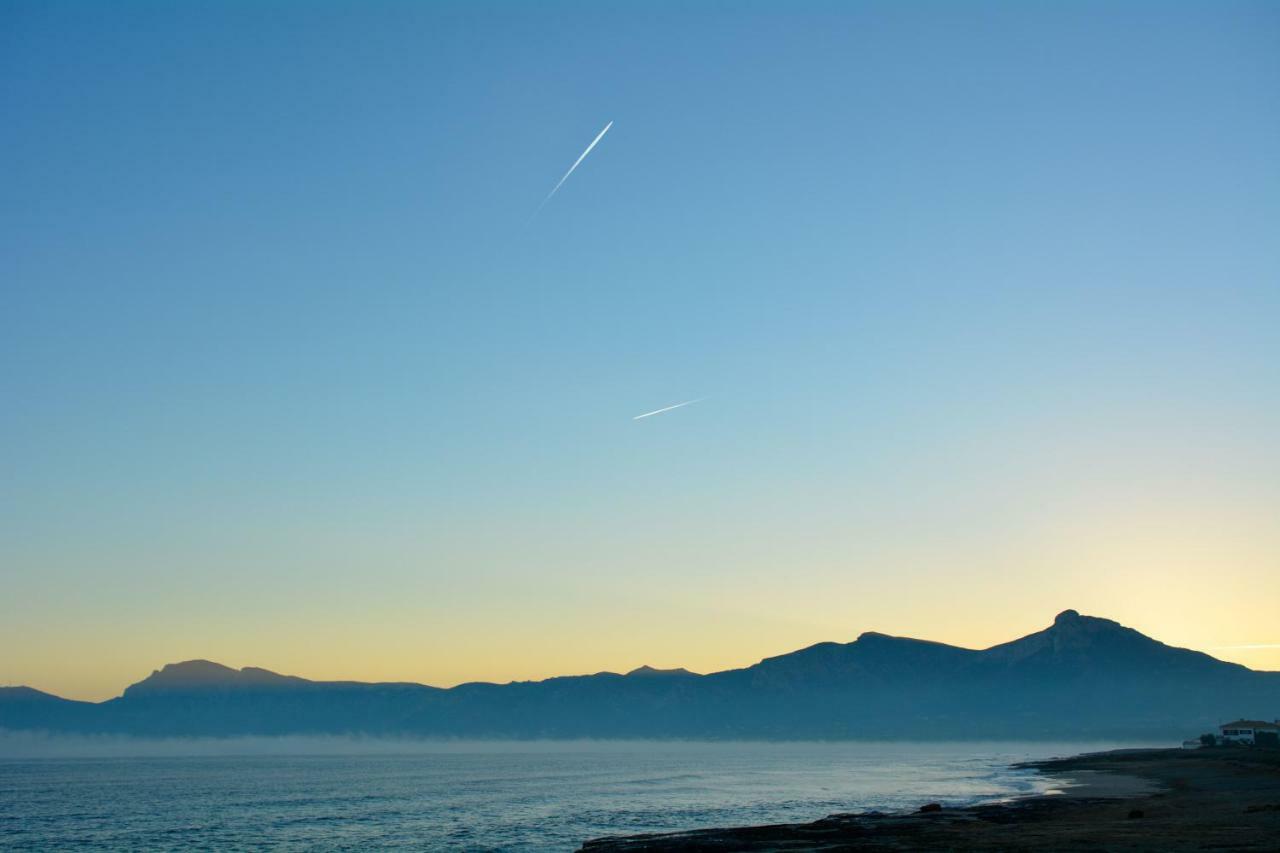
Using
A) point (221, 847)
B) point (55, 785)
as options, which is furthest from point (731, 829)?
point (55, 785)

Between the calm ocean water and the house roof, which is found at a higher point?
the house roof

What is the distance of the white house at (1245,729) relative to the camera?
154 metres

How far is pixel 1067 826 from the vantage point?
5541 cm

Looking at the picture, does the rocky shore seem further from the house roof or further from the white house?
the white house

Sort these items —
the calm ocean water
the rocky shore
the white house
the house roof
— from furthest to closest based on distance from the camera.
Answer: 1. the white house
2. the house roof
3. the calm ocean water
4. the rocky shore

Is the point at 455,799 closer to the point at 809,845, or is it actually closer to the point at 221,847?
the point at 221,847

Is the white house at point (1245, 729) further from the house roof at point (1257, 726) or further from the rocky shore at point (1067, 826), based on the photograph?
the rocky shore at point (1067, 826)

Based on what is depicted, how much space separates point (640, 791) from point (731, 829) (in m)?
62.1

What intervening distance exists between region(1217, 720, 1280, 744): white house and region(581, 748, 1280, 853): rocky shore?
7497 centimetres

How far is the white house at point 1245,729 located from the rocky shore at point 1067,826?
246ft

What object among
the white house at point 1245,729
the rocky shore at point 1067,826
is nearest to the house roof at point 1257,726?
the white house at point 1245,729

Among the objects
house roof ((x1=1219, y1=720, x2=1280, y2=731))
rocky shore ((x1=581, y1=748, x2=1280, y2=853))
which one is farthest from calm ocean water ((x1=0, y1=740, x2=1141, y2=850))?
house roof ((x1=1219, y1=720, x2=1280, y2=731))

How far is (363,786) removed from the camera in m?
157

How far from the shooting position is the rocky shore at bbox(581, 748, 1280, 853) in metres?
45.5
